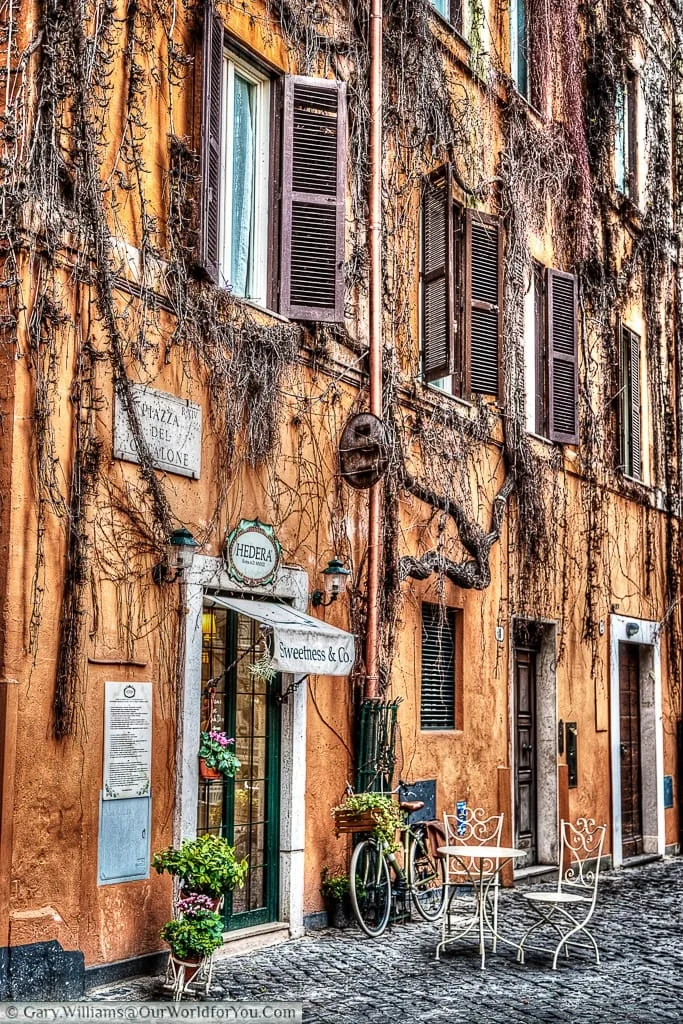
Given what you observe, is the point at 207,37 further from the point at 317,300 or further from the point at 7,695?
the point at 7,695

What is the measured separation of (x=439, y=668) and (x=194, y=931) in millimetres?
4419

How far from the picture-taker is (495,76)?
12.1 m

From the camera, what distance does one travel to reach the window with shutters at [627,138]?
50.9 ft

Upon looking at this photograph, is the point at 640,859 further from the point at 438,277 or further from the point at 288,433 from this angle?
the point at 288,433

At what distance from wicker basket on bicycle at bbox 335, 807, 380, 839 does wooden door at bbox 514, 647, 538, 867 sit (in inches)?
148

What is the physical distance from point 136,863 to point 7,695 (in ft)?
4.60

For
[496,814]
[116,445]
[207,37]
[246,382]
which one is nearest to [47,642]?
[116,445]

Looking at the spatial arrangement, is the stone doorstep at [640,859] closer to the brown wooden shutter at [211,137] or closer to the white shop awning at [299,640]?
the white shop awning at [299,640]

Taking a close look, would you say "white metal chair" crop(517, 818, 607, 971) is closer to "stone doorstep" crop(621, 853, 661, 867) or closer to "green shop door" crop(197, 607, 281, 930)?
"stone doorstep" crop(621, 853, 661, 867)

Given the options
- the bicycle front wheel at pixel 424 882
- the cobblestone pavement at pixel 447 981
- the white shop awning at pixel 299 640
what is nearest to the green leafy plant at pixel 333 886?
the cobblestone pavement at pixel 447 981

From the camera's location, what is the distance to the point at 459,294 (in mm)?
10750

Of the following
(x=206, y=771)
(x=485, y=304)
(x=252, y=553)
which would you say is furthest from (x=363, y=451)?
(x=206, y=771)

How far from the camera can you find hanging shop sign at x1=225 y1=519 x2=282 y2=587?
8.25 m

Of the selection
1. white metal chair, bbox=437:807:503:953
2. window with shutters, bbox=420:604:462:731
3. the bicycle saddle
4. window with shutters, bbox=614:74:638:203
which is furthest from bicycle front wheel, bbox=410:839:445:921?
window with shutters, bbox=614:74:638:203
